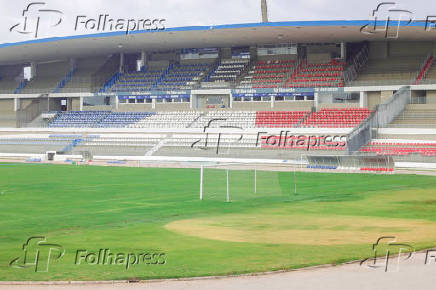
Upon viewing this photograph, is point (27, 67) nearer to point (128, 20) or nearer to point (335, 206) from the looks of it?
point (128, 20)

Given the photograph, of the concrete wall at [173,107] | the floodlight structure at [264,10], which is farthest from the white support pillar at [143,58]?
the floodlight structure at [264,10]

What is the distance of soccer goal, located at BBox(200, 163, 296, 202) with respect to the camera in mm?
26188

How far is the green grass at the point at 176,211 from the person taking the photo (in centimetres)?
1258

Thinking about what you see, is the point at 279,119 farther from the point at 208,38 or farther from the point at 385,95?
the point at 208,38

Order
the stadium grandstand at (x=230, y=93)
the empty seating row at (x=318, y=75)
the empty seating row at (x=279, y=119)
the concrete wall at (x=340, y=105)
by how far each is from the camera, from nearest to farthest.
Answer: the stadium grandstand at (x=230, y=93) < the empty seating row at (x=279, y=119) < the concrete wall at (x=340, y=105) < the empty seating row at (x=318, y=75)

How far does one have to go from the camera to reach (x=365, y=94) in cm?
6038

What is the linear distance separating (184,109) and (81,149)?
11505 millimetres

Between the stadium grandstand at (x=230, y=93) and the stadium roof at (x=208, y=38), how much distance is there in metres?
0.11

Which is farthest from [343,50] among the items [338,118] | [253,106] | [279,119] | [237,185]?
[237,185]

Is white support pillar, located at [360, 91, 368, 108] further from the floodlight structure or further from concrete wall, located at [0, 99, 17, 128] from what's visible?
concrete wall, located at [0, 99, 17, 128]

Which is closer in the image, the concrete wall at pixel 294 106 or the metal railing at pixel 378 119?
the metal railing at pixel 378 119

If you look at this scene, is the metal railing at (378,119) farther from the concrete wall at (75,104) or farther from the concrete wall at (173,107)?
the concrete wall at (75,104)

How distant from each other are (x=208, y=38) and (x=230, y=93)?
19.9 ft

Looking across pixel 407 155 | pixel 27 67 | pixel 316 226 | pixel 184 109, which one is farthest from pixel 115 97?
pixel 316 226
